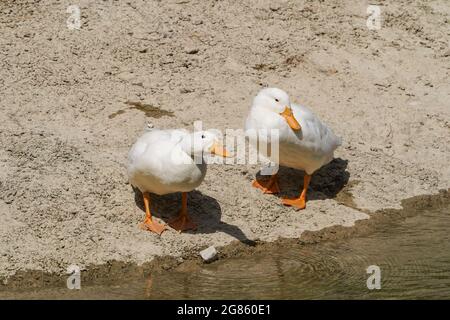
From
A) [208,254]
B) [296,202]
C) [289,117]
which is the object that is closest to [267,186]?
[296,202]

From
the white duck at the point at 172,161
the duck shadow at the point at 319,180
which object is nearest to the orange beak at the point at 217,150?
the white duck at the point at 172,161

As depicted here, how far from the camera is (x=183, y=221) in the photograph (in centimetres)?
802

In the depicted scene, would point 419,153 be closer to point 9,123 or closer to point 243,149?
point 243,149

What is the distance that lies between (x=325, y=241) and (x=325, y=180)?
45.8 inches

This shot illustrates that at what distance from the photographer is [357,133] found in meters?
9.98

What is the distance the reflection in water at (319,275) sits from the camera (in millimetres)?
6980

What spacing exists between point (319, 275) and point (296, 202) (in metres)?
1.41

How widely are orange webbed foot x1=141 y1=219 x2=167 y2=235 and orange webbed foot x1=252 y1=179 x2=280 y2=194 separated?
1.31 metres

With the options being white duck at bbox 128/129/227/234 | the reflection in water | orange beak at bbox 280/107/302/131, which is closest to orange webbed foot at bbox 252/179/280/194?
orange beak at bbox 280/107/302/131

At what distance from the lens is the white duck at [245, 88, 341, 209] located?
8328mm

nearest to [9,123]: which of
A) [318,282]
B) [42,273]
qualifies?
[42,273]

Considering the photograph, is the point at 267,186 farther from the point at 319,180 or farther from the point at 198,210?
the point at 198,210
